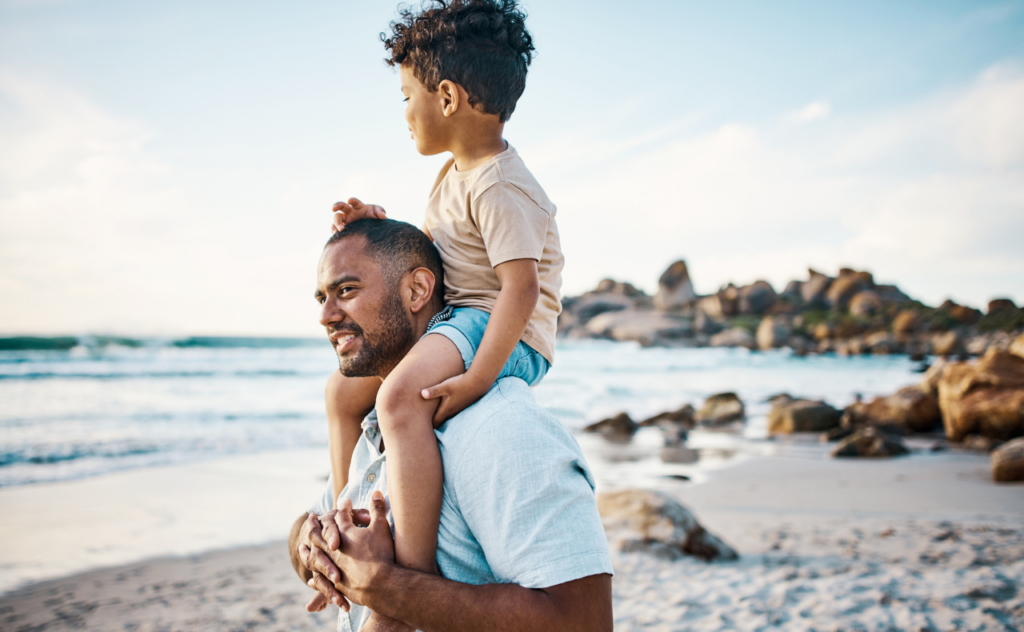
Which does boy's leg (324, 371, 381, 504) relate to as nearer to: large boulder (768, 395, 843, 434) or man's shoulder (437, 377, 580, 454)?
man's shoulder (437, 377, 580, 454)

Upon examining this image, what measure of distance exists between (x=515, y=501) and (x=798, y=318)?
54.9 m

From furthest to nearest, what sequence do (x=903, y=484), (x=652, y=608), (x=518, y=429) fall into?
(x=903, y=484) → (x=652, y=608) → (x=518, y=429)

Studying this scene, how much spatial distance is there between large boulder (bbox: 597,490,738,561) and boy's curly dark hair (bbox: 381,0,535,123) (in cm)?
433

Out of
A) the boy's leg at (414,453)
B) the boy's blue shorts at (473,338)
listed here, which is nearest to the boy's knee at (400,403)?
the boy's leg at (414,453)

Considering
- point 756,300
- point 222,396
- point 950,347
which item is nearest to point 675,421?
point 222,396

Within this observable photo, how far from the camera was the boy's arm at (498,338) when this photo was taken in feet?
5.44

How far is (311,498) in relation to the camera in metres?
7.17

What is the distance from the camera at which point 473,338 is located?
184 cm

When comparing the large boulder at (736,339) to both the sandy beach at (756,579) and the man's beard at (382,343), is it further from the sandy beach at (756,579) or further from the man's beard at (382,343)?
the man's beard at (382,343)

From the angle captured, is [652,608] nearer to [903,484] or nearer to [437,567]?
[437,567]

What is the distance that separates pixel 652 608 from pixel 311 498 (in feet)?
13.7

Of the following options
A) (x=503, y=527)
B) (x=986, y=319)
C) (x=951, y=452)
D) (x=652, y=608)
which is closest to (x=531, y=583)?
(x=503, y=527)

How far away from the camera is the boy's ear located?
2012 millimetres

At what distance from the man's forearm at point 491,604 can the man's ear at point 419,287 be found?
75cm
